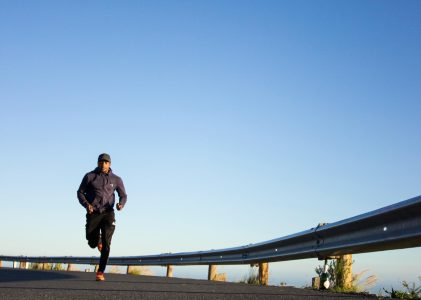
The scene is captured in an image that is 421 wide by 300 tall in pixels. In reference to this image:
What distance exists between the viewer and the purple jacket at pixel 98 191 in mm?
11516

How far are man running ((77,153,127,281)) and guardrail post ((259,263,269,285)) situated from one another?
2462mm

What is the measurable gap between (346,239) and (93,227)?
5.22 metres

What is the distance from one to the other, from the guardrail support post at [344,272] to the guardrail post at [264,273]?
262cm

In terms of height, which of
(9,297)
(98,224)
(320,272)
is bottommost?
(9,297)

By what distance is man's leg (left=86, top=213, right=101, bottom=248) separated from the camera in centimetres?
1147

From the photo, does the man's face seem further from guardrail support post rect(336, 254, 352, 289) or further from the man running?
guardrail support post rect(336, 254, 352, 289)

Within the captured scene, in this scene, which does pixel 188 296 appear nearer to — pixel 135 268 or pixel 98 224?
pixel 98 224

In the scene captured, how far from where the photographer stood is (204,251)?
13430mm

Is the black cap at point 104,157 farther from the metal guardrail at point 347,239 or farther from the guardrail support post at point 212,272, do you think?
the guardrail support post at point 212,272

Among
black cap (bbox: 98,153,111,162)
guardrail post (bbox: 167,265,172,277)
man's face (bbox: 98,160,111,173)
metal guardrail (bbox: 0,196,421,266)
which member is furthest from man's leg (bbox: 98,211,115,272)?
guardrail post (bbox: 167,265,172,277)

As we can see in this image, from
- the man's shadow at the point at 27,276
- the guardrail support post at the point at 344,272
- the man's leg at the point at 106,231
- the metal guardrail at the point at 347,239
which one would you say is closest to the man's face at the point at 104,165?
the man's leg at the point at 106,231

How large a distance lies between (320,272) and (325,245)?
2.54 ft

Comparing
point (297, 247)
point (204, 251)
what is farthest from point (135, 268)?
point (297, 247)

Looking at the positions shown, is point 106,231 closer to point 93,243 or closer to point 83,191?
point 93,243
